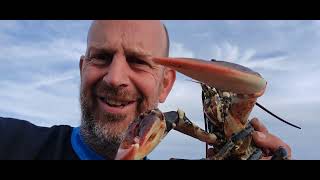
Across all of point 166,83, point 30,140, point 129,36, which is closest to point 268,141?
point 166,83

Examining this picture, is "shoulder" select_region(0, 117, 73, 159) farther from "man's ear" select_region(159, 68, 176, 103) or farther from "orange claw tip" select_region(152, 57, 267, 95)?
"orange claw tip" select_region(152, 57, 267, 95)

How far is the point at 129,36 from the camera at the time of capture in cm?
250

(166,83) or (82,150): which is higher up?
(166,83)

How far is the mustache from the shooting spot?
249 cm

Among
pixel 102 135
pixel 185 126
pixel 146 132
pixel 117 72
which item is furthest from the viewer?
pixel 102 135

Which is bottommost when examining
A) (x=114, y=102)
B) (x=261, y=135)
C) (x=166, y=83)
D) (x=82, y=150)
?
(x=82, y=150)

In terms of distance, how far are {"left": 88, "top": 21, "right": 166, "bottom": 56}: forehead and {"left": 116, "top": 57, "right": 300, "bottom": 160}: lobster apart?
233 mm

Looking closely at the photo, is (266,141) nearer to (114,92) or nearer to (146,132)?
(146,132)

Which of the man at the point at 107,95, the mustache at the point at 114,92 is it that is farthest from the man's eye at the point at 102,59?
the mustache at the point at 114,92

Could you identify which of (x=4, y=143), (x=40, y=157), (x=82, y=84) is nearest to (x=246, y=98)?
(x=82, y=84)

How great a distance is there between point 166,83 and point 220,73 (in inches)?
21.9

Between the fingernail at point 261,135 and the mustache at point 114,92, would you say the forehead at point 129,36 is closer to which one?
the mustache at point 114,92
